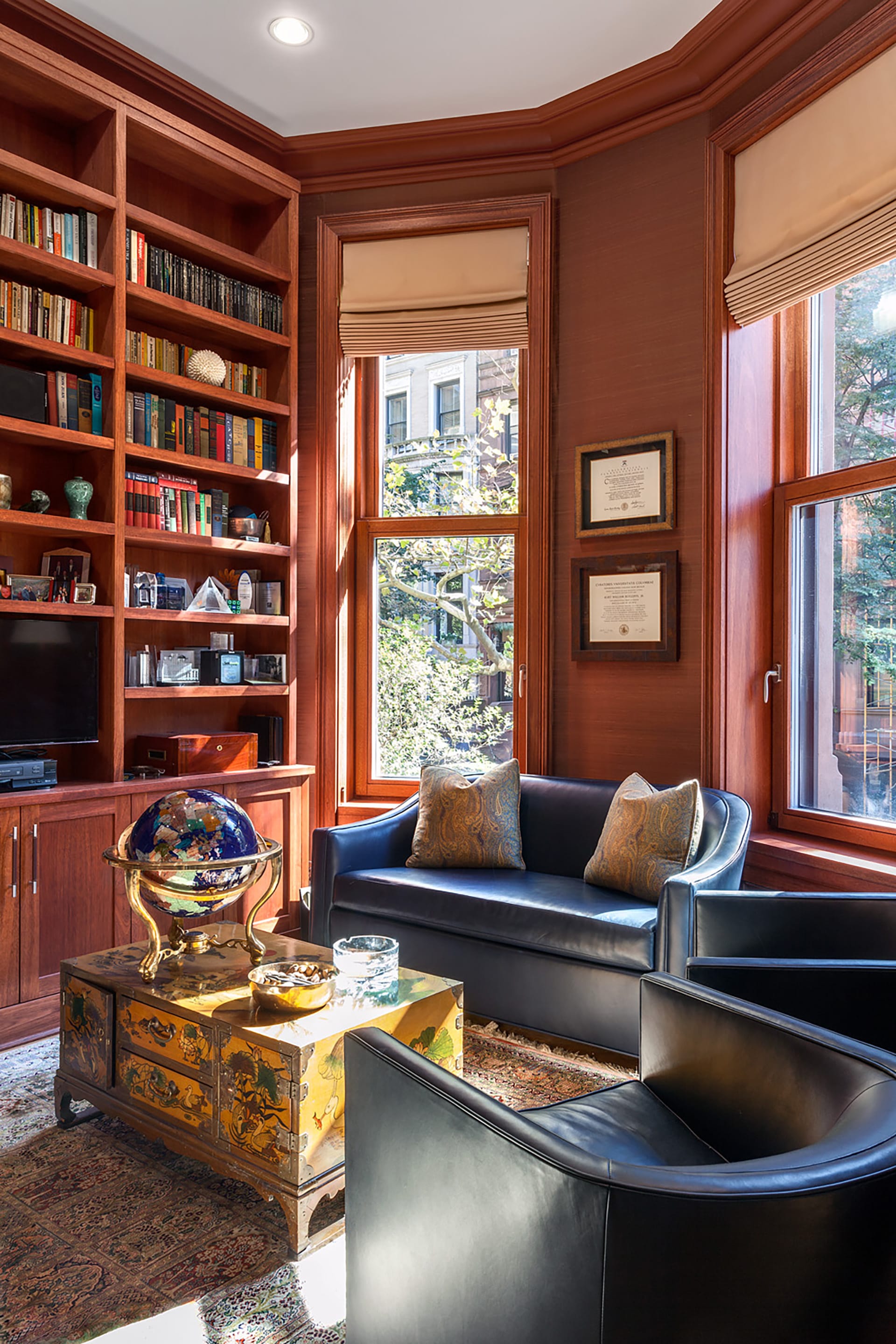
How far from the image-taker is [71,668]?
3.38 m

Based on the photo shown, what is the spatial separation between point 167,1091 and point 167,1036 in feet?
0.41

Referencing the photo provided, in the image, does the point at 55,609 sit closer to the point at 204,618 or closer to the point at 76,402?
the point at 204,618

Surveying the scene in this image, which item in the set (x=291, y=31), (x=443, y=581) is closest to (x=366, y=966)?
(x=443, y=581)

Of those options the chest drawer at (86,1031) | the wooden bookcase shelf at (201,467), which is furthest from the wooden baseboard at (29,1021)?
the wooden bookcase shelf at (201,467)

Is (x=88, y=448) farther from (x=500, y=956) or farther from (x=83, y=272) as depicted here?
(x=500, y=956)

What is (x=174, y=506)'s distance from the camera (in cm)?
380

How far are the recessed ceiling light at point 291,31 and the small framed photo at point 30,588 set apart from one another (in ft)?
7.10

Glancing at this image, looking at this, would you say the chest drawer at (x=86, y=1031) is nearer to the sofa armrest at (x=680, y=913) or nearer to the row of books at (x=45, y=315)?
the sofa armrest at (x=680, y=913)

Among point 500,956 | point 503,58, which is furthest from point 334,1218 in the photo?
point 503,58

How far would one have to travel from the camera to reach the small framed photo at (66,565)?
348cm

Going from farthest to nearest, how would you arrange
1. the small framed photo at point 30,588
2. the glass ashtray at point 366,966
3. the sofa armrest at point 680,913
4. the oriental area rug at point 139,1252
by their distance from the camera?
the small framed photo at point 30,588, the sofa armrest at point 680,913, the glass ashtray at point 366,966, the oriental area rug at point 139,1252

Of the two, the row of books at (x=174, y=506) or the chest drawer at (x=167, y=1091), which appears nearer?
the chest drawer at (x=167, y=1091)

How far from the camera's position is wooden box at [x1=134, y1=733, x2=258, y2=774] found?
12.1ft

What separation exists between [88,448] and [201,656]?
3.15 feet
